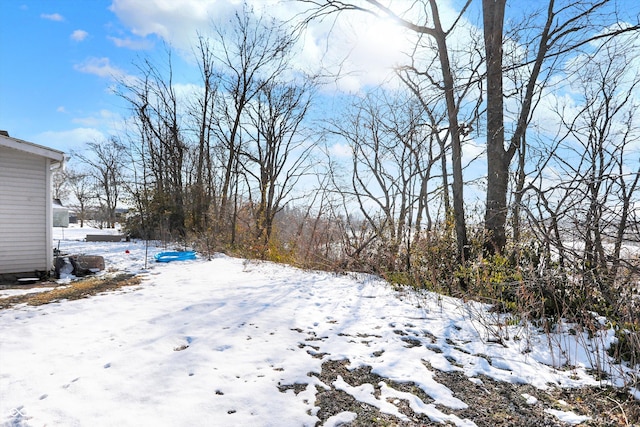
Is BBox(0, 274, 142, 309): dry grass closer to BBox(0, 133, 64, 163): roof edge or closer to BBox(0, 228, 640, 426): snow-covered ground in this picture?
BBox(0, 228, 640, 426): snow-covered ground

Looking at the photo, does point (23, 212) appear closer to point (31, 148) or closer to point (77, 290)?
point (31, 148)

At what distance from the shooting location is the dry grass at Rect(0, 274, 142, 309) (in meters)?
4.81

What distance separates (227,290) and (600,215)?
4.85 meters

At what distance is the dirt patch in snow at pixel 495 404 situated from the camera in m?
2.22

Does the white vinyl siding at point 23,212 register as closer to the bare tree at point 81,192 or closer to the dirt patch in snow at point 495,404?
the dirt patch in snow at point 495,404

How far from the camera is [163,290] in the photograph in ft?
17.9

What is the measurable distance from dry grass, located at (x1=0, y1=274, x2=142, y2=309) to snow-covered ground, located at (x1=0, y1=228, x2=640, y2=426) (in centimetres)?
40

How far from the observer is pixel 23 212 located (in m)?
6.67

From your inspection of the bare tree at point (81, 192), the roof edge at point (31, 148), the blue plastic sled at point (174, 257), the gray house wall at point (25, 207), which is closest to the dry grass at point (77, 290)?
the gray house wall at point (25, 207)

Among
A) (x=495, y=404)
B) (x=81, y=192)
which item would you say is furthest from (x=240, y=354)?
(x=81, y=192)

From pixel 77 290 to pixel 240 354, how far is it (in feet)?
13.6

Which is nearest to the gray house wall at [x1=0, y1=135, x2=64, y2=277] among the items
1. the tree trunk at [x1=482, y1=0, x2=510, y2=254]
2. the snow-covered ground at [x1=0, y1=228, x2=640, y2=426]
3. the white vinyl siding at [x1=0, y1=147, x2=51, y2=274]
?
the white vinyl siding at [x1=0, y1=147, x2=51, y2=274]

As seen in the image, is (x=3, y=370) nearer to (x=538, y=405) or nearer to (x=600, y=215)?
(x=538, y=405)

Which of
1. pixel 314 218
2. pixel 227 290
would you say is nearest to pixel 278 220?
pixel 314 218
